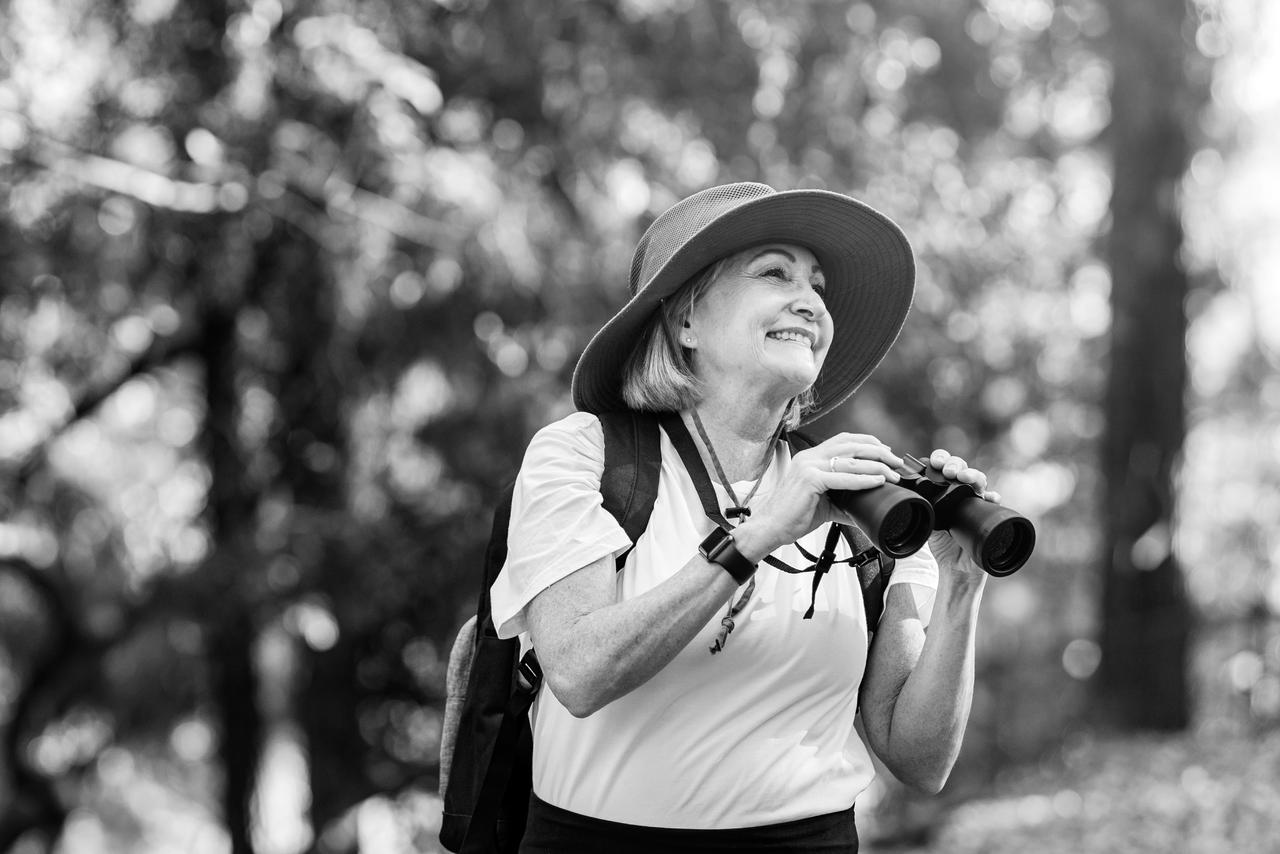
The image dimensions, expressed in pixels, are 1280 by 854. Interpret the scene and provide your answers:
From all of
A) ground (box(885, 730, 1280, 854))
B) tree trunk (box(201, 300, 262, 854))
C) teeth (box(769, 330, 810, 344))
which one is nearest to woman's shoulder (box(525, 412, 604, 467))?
teeth (box(769, 330, 810, 344))

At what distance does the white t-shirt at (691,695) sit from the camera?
203cm

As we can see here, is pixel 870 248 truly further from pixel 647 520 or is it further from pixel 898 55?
pixel 898 55

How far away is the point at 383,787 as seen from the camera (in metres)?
8.95

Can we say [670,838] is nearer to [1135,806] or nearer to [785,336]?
[785,336]

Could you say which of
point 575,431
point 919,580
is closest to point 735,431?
point 575,431

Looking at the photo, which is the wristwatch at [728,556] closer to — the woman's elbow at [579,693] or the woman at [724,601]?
the woman at [724,601]

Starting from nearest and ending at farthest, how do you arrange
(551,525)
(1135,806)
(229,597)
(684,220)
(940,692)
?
(551,525)
(940,692)
(684,220)
(1135,806)
(229,597)

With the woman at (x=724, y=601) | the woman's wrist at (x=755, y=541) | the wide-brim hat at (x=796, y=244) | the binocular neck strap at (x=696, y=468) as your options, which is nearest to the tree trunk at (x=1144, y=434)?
the wide-brim hat at (x=796, y=244)

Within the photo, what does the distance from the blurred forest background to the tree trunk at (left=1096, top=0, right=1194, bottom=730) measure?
1.0 inches

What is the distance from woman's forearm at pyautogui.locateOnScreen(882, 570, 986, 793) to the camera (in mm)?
2096

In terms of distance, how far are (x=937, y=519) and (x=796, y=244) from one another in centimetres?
67

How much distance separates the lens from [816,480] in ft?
6.11

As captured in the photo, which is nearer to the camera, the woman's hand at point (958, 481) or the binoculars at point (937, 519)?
the binoculars at point (937, 519)

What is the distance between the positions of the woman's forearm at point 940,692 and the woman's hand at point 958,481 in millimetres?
24
